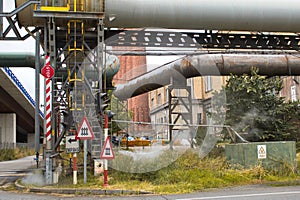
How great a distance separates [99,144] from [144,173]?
1989 millimetres

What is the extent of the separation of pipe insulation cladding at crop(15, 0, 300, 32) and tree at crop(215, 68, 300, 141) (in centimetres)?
311

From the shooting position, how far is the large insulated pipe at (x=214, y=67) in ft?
57.3

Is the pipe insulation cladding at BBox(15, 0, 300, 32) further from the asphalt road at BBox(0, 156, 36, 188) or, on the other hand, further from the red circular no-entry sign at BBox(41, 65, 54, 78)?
the asphalt road at BBox(0, 156, 36, 188)

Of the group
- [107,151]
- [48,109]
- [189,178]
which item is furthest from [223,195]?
[48,109]

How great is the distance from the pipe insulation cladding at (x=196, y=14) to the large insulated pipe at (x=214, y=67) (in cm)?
300

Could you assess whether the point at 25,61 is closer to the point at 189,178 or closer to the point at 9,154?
the point at 189,178

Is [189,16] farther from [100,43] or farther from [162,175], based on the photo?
[162,175]

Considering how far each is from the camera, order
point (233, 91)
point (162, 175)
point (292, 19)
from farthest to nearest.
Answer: point (233, 91) → point (292, 19) → point (162, 175)

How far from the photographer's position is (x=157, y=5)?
44.7 feet

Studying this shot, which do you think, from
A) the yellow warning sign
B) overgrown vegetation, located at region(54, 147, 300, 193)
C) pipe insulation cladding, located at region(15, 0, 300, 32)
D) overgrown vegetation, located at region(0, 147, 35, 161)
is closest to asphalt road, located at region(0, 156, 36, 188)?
overgrown vegetation, located at region(54, 147, 300, 193)

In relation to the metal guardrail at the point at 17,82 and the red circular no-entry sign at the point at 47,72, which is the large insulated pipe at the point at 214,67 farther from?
the metal guardrail at the point at 17,82

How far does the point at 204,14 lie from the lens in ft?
45.8

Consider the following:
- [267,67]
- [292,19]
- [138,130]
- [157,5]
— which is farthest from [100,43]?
[267,67]

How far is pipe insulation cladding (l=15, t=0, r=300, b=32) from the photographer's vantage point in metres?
13.5
